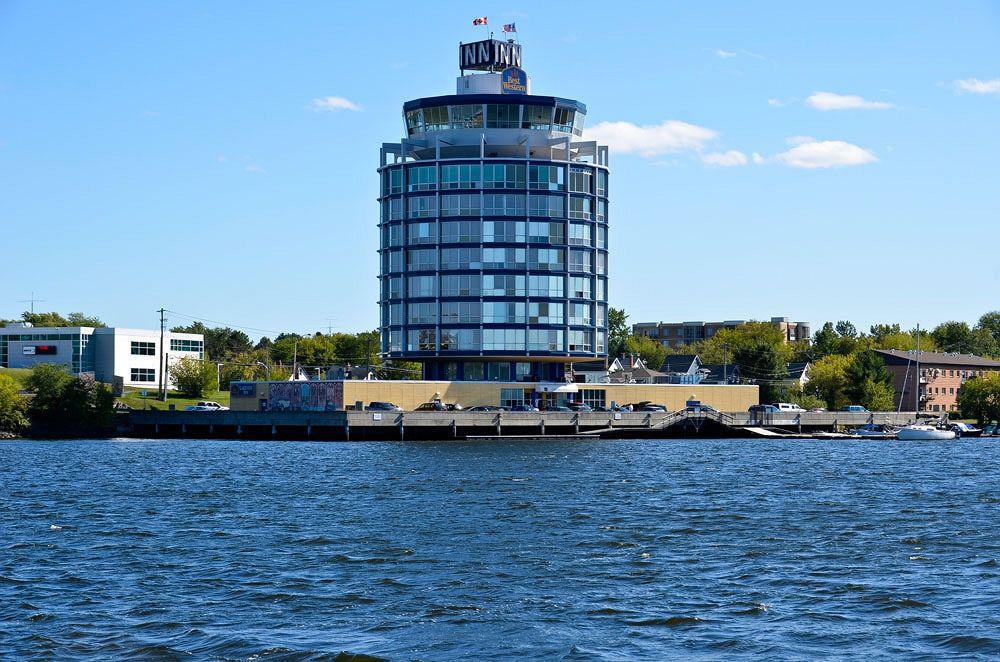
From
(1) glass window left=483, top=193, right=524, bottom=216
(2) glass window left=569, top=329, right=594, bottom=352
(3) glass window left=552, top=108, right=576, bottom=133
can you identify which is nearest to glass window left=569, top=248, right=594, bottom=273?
(2) glass window left=569, top=329, right=594, bottom=352

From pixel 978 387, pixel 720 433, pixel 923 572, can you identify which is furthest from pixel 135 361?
pixel 923 572

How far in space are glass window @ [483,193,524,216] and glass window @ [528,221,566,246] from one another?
2045mm

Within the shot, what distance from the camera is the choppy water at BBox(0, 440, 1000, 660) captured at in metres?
29.3

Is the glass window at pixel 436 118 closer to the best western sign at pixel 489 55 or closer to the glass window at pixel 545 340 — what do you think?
the best western sign at pixel 489 55

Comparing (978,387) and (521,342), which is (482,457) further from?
(978,387)

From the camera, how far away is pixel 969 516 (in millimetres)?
53969

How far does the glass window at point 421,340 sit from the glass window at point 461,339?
46.0 inches

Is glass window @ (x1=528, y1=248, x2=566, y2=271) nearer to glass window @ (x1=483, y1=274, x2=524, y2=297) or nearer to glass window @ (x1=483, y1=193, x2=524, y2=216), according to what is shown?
glass window @ (x1=483, y1=274, x2=524, y2=297)

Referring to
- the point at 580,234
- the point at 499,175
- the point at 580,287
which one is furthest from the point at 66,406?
the point at 580,234

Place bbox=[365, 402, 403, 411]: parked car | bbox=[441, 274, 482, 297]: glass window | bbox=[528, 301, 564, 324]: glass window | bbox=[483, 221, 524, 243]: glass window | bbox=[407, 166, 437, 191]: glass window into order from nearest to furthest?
bbox=[365, 402, 403, 411]: parked car, bbox=[483, 221, 524, 243]: glass window, bbox=[441, 274, 482, 297]: glass window, bbox=[407, 166, 437, 191]: glass window, bbox=[528, 301, 564, 324]: glass window

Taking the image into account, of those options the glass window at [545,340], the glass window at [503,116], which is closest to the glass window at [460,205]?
the glass window at [503,116]

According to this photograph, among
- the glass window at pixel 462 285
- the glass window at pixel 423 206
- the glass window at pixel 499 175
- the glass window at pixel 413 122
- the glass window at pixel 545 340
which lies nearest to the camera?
the glass window at pixel 499 175

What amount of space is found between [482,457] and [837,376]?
105185 millimetres

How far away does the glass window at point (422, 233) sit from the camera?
Answer: 135 m
